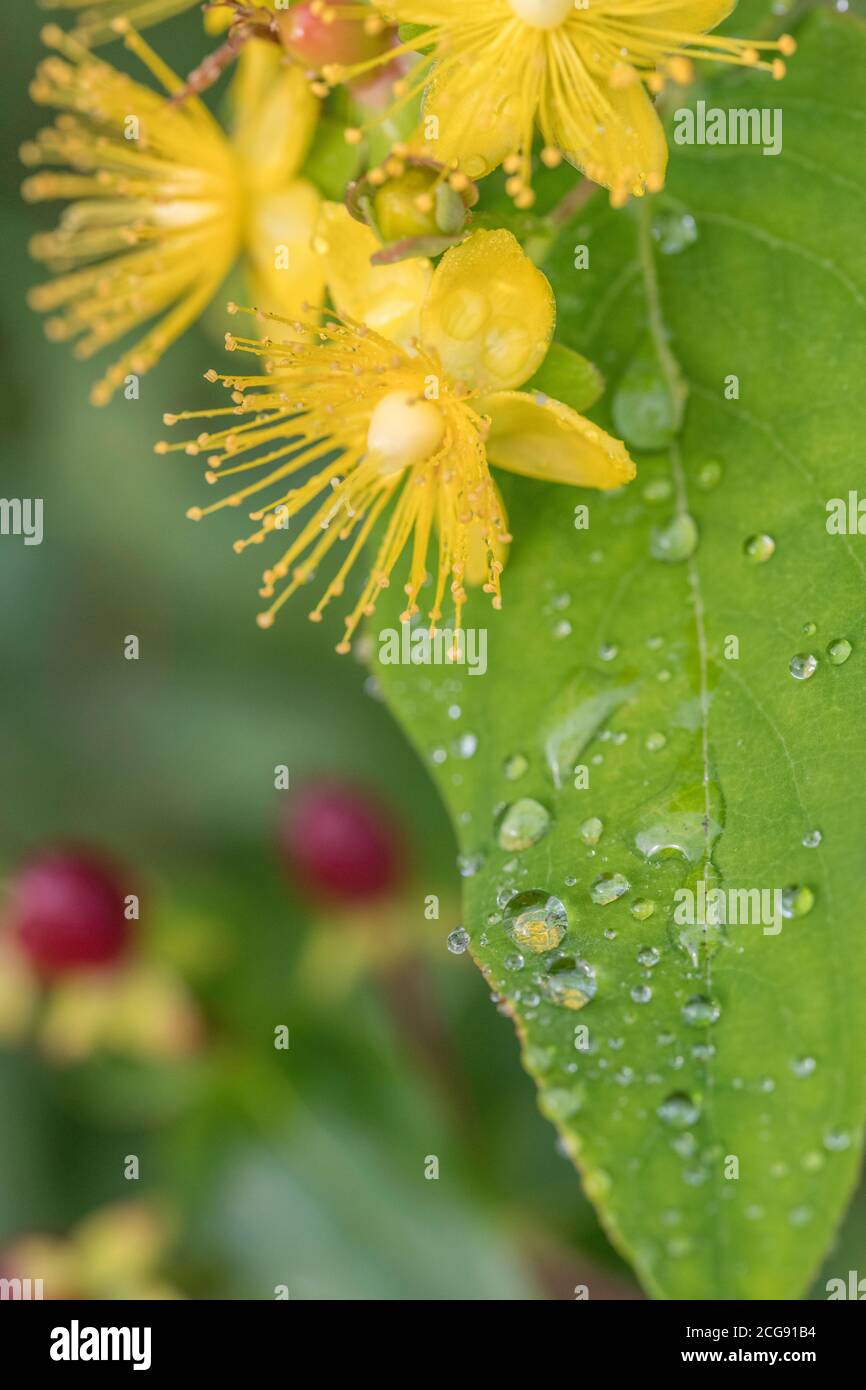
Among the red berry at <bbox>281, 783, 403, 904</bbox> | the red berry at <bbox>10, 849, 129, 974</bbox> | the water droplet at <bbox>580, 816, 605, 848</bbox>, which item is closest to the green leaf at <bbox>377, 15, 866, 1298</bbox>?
the water droplet at <bbox>580, 816, 605, 848</bbox>

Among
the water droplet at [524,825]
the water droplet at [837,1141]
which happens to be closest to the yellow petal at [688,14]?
the water droplet at [524,825]

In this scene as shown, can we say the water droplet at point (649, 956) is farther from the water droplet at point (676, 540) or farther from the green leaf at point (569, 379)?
the green leaf at point (569, 379)

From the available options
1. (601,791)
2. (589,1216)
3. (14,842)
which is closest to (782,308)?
(601,791)

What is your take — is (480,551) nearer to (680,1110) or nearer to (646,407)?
(646,407)

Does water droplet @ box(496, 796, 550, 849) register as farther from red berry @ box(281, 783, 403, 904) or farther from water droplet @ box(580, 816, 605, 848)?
red berry @ box(281, 783, 403, 904)

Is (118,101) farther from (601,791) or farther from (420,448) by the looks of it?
(601,791)

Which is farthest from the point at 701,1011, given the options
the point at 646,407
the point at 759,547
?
the point at 646,407

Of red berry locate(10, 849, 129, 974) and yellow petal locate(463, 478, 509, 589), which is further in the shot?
red berry locate(10, 849, 129, 974)
